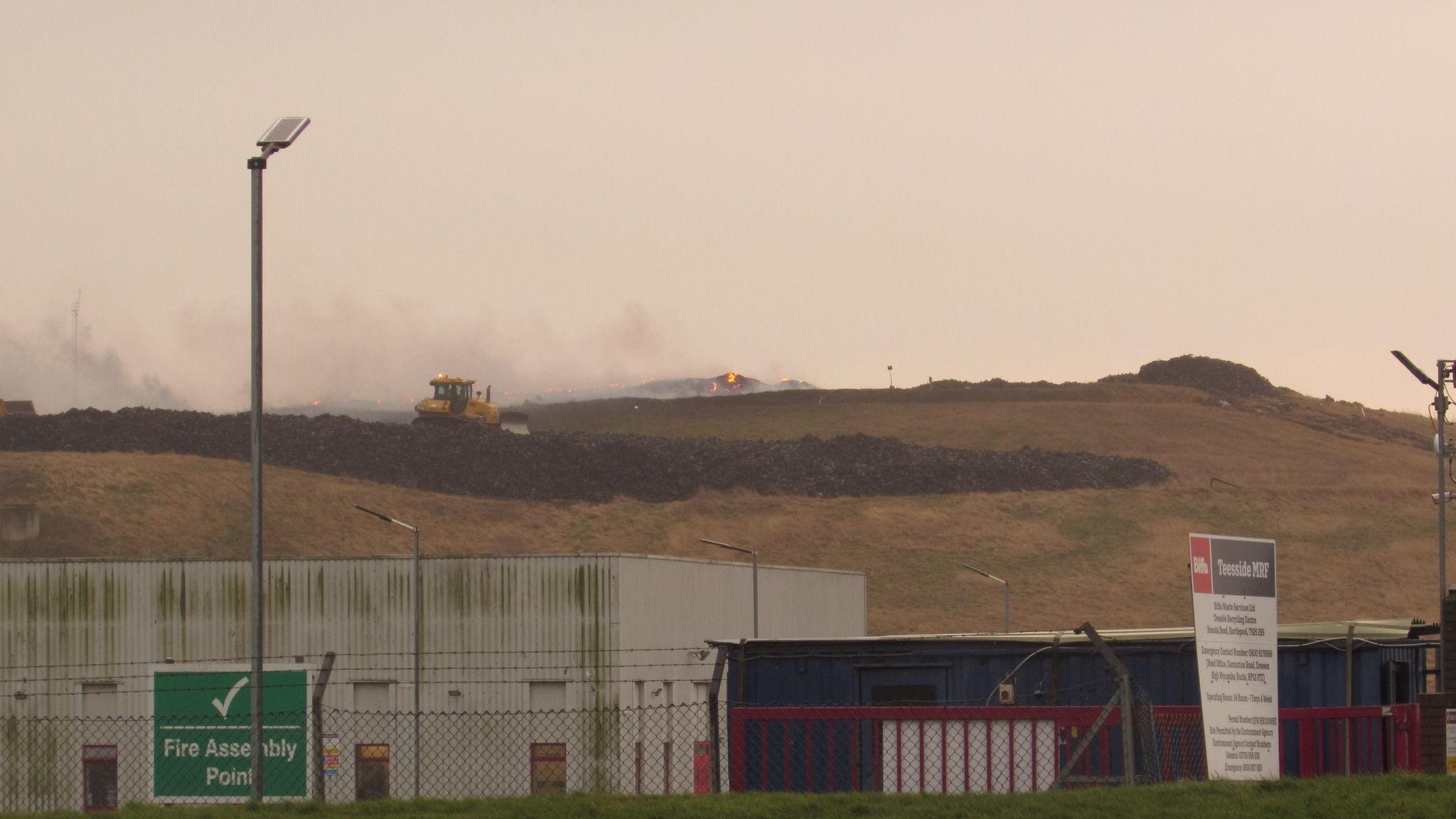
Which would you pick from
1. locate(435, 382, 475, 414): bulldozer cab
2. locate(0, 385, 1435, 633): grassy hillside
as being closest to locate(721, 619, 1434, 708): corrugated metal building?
locate(0, 385, 1435, 633): grassy hillside

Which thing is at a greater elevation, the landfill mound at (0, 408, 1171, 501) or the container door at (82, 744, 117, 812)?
the landfill mound at (0, 408, 1171, 501)

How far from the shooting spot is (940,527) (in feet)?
356

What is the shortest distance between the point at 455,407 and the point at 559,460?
8.58 meters

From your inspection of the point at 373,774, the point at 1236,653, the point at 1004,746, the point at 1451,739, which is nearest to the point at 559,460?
the point at 373,774

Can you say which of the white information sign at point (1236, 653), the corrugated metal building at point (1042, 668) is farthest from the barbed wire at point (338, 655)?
the white information sign at point (1236, 653)

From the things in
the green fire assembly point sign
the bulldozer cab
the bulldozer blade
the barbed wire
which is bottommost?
the green fire assembly point sign

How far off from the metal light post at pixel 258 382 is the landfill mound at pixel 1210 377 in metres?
153

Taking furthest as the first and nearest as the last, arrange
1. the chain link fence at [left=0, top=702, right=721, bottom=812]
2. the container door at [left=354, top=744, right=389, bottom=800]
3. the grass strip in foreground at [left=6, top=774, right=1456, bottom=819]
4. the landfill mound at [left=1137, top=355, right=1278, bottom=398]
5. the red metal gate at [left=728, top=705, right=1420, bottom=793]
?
the landfill mound at [left=1137, top=355, right=1278, bottom=398] → the container door at [left=354, top=744, right=389, bottom=800] → the chain link fence at [left=0, top=702, right=721, bottom=812] → the red metal gate at [left=728, top=705, right=1420, bottom=793] → the grass strip in foreground at [left=6, top=774, right=1456, bottom=819]

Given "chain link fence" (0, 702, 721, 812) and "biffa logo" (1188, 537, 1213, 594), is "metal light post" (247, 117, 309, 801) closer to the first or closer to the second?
"biffa logo" (1188, 537, 1213, 594)

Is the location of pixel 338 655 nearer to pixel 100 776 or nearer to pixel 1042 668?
pixel 100 776

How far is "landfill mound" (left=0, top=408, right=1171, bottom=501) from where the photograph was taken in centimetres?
11662

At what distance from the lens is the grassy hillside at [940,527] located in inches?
3671

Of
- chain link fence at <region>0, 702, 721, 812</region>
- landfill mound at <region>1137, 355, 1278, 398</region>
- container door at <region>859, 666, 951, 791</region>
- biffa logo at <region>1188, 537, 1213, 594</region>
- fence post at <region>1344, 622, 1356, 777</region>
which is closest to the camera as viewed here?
biffa logo at <region>1188, 537, 1213, 594</region>

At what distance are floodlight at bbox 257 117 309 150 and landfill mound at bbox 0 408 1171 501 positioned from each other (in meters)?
92.7
